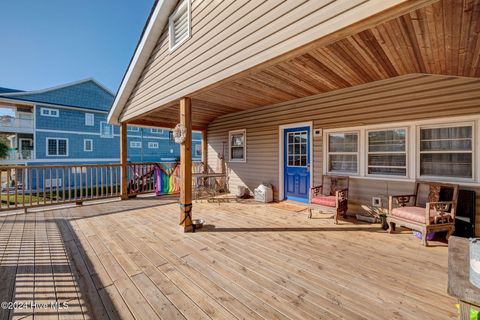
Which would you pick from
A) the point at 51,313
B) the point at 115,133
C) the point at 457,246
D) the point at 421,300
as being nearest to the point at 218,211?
the point at 51,313

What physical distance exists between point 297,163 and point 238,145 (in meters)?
2.35

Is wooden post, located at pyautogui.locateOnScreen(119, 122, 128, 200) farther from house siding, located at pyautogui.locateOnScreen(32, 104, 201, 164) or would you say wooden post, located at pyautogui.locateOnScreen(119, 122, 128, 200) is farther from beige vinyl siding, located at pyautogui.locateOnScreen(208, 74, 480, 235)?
house siding, located at pyautogui.locateOnScreen(32, 104, 201, 164)

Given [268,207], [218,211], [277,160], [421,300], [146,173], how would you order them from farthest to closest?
[146,173] → [277,160] → [268,207] → [218,211] → [421,300]

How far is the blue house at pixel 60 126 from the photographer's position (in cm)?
1276

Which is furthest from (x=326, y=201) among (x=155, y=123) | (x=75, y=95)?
(x=75, y=95)

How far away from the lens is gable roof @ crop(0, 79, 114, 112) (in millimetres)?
12615

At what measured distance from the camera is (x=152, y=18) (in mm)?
4645

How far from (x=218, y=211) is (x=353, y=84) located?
162 inches

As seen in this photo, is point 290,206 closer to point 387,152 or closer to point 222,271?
point 387,152

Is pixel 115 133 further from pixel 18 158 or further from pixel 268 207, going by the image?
pixel 268 207

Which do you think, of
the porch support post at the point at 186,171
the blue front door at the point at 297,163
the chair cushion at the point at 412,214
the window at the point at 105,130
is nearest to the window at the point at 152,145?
the window at the point at 105,130

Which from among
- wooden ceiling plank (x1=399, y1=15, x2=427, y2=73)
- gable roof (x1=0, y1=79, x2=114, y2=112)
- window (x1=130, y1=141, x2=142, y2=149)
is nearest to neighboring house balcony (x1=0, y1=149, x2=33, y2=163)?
gable roof (x1=0, y1=79, x2=114, y2=112)

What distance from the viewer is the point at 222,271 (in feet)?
7.76

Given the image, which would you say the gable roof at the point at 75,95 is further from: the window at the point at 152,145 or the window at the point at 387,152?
the window at the point at 387,152
